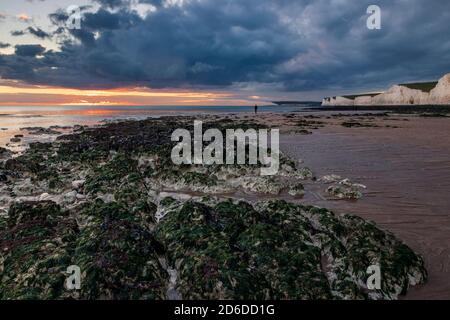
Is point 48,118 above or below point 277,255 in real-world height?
above

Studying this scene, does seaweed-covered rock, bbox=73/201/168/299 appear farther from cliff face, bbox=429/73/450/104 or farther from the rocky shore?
cliff face, bbox=429/73/450/104

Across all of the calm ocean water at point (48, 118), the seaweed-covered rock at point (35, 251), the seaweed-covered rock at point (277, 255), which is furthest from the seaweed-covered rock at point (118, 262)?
the calm ocean water at point (48, 118)

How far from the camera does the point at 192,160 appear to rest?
15.7 metres

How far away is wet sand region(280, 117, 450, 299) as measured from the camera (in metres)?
7.25

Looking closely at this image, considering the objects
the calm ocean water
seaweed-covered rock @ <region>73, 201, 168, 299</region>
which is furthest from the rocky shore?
the calm ocean water

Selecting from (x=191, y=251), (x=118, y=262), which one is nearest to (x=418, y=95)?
(x=191, y=251)

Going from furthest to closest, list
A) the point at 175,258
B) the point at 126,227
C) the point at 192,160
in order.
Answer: the point at 192,160, the point at 126,227, the point at 175,258

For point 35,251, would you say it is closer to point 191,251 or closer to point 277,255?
point 191,251

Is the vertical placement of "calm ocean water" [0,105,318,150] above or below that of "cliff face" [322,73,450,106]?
below

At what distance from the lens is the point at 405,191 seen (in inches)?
454

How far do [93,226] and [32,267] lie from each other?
1610 mm
